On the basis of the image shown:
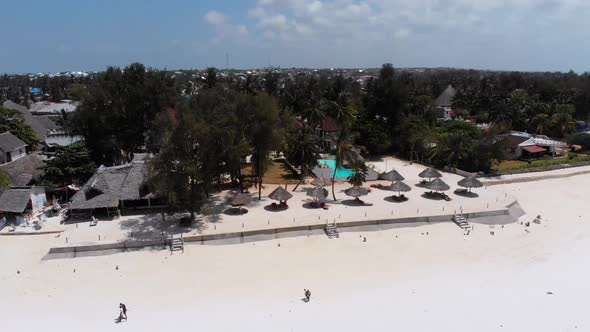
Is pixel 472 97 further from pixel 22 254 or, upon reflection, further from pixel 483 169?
pixel 22 254

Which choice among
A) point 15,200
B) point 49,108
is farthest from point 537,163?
point 49,108

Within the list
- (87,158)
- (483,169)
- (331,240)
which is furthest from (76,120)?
(483,169)

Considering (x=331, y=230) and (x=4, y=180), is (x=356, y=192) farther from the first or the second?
(x=4, y=180)

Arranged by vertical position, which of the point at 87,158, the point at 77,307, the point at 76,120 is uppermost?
the point at 76,120

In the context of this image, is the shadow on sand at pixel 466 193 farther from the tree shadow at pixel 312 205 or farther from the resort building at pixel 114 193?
the resort building at pixel 114 193

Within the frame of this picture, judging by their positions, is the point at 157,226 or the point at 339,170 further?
the point at 339,170
